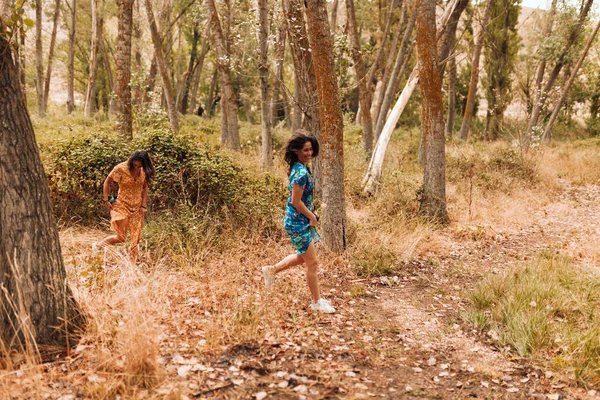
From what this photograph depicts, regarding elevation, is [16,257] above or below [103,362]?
above

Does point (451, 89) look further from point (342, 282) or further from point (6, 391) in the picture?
point (6, 391)

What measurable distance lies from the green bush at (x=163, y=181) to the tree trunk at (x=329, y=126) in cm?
137

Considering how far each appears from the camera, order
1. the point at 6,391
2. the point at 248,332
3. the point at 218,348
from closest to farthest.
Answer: the point at 6,391, the point at 218,348, the point at 248,332

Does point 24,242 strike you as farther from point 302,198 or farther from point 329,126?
point 329,126

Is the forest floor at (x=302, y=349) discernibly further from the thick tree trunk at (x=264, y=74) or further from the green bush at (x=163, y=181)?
the thick tree trunk at (x=264, y=74)

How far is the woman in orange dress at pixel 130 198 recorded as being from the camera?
572 centimetres

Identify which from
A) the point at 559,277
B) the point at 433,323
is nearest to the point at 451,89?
the point at 559,277

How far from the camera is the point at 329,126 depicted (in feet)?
20.5

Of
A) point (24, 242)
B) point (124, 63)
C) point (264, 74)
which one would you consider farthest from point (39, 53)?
Answer: point (24, 242)

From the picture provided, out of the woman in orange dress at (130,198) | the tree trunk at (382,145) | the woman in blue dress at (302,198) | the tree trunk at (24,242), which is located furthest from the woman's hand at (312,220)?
the tree trunk at (382,145)

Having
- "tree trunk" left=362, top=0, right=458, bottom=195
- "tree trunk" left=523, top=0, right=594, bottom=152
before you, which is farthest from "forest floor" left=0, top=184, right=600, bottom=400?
"tree trunk" left=523, top=0, right=594, bottom=152

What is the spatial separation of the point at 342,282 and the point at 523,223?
5.73 metres

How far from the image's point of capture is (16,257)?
3230mm

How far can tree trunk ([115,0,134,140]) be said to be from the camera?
8.62m
